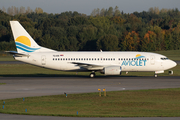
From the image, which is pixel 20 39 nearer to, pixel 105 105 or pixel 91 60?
pixel 91 60

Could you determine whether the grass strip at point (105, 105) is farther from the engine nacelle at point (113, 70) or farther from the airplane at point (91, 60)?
the airplane at point (91, 60)

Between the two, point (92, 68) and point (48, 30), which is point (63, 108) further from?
point (48, 30)

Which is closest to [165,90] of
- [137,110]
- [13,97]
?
[137,110]

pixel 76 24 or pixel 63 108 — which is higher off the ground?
pixel 76 24

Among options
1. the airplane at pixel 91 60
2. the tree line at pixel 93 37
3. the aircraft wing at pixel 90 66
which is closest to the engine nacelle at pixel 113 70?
the airplane at pixel 91 60

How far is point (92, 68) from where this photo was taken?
39.5 m

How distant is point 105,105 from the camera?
20.5 m

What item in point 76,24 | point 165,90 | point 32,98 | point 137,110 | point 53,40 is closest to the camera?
point 137,110

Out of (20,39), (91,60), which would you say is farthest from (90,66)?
(20,39)

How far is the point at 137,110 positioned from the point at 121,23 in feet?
516

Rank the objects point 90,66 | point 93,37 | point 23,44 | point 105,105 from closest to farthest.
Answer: point 105,105
point 90,66
point 23,44
point 93,37

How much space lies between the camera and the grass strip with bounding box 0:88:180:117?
17688 mm

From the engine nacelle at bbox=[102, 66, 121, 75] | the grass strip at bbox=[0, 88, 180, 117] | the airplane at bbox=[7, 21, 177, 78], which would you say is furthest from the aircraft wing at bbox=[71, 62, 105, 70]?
the grass strip at bbox=[0, 88, 180, 117]

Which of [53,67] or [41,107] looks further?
[53,67]
